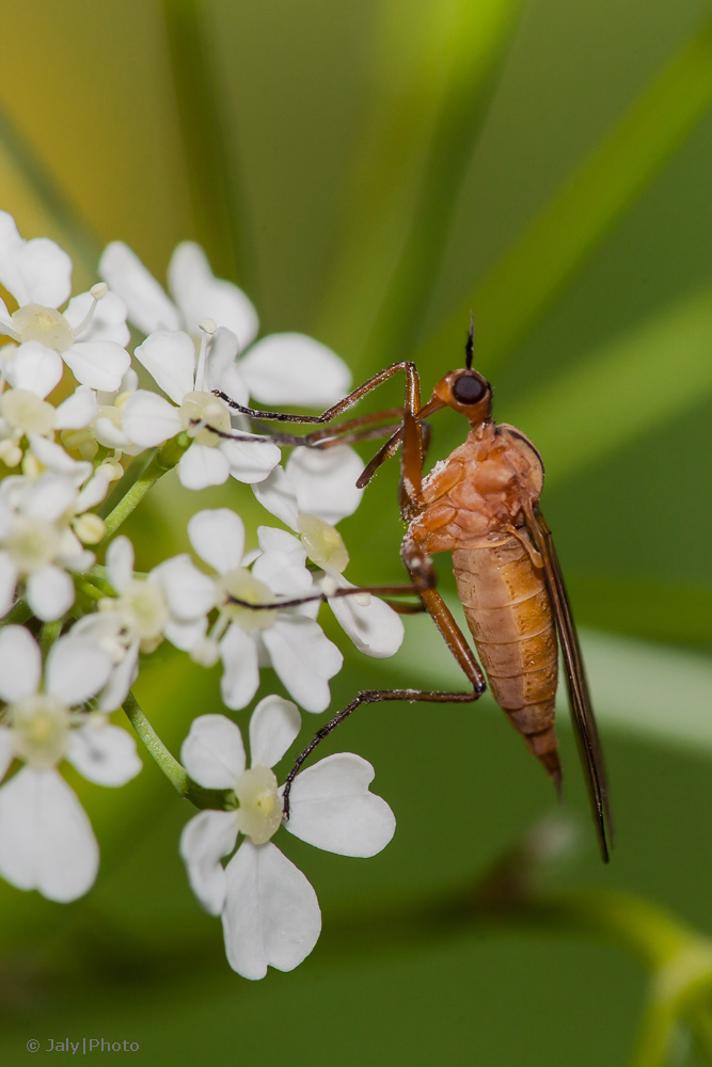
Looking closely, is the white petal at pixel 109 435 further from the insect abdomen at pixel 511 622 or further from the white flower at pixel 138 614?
the insect abdomen at pixel 511 622

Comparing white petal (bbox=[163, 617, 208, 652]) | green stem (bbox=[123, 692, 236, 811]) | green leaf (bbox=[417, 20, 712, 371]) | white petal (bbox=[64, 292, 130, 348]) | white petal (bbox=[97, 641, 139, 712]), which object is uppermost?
green leaf (bbox=[417, 20, 712, 371])

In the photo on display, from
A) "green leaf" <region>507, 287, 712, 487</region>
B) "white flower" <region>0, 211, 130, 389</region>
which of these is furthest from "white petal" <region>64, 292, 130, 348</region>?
"green leaf" <region>507, 287, 712, 487</region>

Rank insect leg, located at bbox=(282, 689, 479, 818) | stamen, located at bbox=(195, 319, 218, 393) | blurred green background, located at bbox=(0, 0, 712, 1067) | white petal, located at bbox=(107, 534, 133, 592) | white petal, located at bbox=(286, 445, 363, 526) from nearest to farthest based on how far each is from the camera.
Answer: white petal, located at bbox=(107, 534, 133, 592) → stamen, located at bbox=(195, 319, 218, 393) → white petal, located at bbox=(286, 445, 363, 526) → insect leg, located at bbox=(282, 689, 479, 818) → blurred green background, located at bbox=(0, 0, 712, 1067)

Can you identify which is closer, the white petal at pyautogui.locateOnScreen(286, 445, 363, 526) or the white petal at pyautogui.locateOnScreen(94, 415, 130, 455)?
the white petal at pyautogui.locateOnScreen(94, 415, 130, 455)

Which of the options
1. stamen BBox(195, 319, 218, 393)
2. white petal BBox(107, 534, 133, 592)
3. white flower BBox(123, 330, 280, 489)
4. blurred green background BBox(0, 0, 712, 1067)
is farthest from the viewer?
blurred green background BBox(0, 0, 712, 1067)

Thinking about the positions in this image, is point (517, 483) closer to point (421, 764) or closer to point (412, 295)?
point (412, 295)

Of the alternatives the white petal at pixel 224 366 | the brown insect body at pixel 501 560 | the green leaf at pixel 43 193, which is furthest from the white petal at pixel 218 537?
the green leaf at pixel 43 193

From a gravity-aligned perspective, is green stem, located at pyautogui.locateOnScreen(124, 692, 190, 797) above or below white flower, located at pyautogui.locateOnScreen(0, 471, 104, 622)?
below

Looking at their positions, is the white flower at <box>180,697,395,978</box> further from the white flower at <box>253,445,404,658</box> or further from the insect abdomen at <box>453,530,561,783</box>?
the insect abdomen at <box>453,530,561,783</box>
